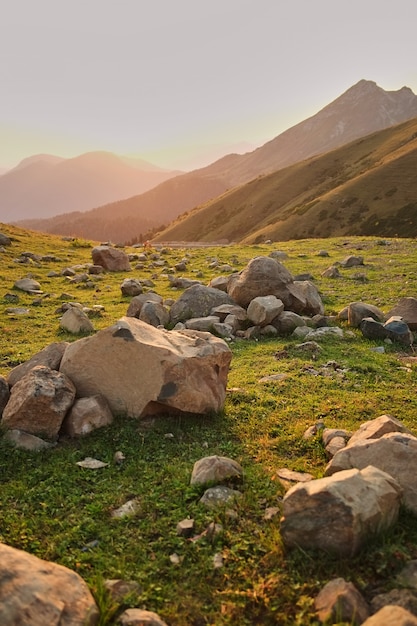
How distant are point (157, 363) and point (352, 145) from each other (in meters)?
163

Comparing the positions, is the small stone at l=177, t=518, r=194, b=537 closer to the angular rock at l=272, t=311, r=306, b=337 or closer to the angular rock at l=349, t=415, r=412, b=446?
the angular rock at l=349, t=415, r=412, b=446

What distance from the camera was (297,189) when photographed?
142 metres

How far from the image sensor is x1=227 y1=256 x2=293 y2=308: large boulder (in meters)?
16.1

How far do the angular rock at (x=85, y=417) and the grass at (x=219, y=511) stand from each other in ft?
0.65

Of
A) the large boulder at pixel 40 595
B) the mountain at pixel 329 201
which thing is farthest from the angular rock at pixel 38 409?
the mountain at pixel 329 201

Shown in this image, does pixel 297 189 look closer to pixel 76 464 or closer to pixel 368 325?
pixel 368 325

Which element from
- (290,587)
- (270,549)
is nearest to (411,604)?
(290,587)

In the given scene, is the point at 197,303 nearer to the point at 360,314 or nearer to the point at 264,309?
the point at 264,309

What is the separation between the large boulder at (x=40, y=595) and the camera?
3807 mm

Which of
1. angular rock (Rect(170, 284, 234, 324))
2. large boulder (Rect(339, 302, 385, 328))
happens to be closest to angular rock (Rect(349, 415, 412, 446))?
large boulder (Rect(339, 302, 385, 328))

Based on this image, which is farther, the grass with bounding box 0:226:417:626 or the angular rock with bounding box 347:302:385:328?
the angular rock with bounding box 347:302:385:328

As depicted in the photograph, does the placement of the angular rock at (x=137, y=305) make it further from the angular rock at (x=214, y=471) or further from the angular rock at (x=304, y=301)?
the angular rock at (x=214, y=471)

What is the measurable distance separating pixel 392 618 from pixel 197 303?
1307cm

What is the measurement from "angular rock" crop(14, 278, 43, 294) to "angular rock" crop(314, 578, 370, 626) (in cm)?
2065
